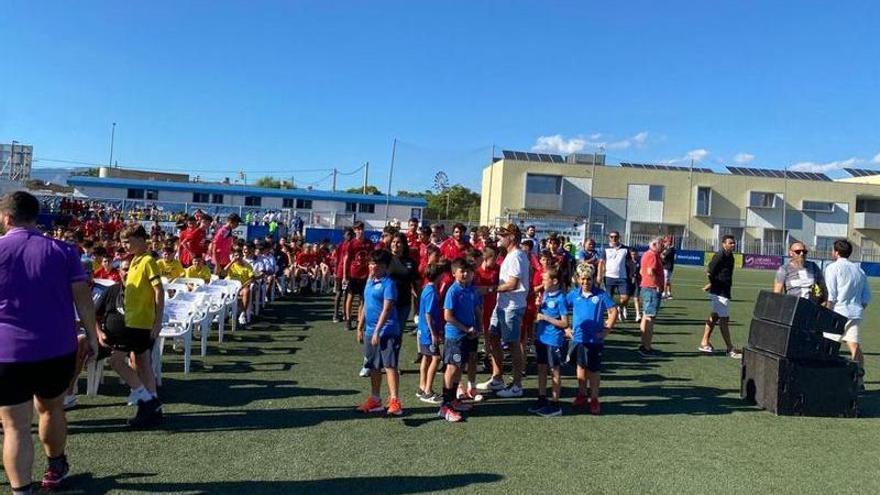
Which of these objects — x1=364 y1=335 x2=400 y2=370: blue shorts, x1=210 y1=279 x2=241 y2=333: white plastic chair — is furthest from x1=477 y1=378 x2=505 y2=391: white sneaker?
x1=210 y1=279 x2=241 y2=333: white plastic chair

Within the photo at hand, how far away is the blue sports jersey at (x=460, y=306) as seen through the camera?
19.0 feet

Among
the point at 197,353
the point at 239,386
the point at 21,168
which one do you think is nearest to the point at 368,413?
the point at 239,386

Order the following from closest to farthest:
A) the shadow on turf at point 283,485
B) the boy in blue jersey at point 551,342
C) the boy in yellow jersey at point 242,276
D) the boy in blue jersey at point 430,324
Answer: the shadow on turf at point 283,485 → the boy in blue jersey at point 430,324 → the boy in blue jersey at point 551,342 → the boy in yellow jersey at point 242,276

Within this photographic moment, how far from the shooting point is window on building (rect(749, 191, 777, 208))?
55.6 m

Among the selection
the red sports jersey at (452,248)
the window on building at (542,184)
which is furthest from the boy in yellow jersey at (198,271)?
the window on building at (542,184)

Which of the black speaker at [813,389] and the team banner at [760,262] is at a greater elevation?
the team banner at [760,262]

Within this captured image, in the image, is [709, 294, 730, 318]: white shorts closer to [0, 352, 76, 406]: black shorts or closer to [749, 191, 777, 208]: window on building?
[0, 352, 76, 406]: black shorts

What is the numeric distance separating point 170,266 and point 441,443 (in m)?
6.22

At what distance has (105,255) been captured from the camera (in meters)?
8.80

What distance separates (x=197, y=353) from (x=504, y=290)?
13.7ft

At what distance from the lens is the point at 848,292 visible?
287 inches

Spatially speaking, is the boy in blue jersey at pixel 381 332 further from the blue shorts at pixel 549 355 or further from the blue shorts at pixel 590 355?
the blue shorts at pixel 590 355

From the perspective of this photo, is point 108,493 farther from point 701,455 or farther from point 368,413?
point 701,455

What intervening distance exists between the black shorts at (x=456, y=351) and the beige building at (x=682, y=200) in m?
46.3
